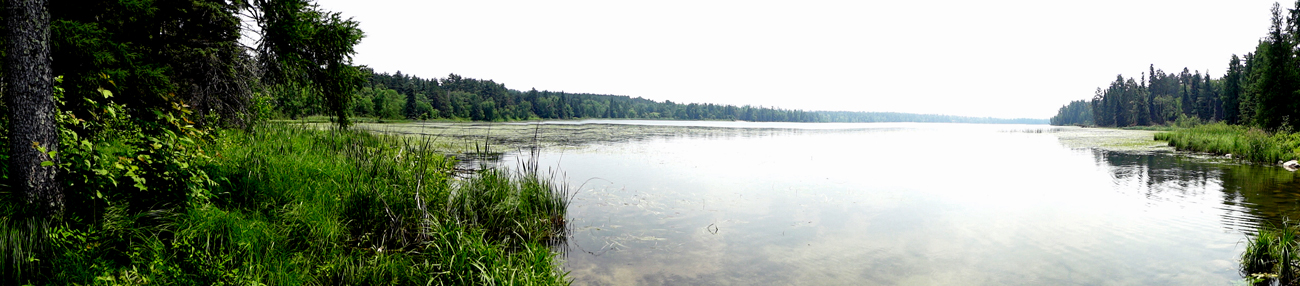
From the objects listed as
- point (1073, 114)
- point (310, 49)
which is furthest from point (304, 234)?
point (1073, 114)

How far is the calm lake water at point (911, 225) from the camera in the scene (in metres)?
6.86

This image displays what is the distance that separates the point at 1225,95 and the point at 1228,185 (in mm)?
76974

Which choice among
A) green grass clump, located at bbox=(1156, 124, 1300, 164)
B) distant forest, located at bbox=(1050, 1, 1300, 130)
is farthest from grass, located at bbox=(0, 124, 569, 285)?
distant forest, located at bbox=(1050, 1, 1300, 130)

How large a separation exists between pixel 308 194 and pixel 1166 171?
24.4m

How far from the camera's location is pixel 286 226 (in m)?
5.41

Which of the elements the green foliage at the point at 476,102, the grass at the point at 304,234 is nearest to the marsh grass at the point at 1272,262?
the grass at the point at 304,234

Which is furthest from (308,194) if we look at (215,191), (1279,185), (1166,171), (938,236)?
(1166,171)

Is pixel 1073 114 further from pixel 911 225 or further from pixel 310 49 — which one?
pixel 310 49

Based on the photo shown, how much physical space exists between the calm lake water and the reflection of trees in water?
0.18 feet

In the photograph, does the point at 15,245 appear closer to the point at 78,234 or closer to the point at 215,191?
the point at 78,234

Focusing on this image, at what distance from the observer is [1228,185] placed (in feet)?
47.0

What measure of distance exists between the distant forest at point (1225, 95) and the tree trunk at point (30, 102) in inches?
1670

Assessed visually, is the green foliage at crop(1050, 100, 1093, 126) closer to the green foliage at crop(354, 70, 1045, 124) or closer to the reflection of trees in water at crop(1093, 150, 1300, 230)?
the green foliage at crop(354, 70, 1045, 124)

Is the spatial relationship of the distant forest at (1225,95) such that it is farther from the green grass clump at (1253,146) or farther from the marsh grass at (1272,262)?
the marsh grass at (1272,262)
